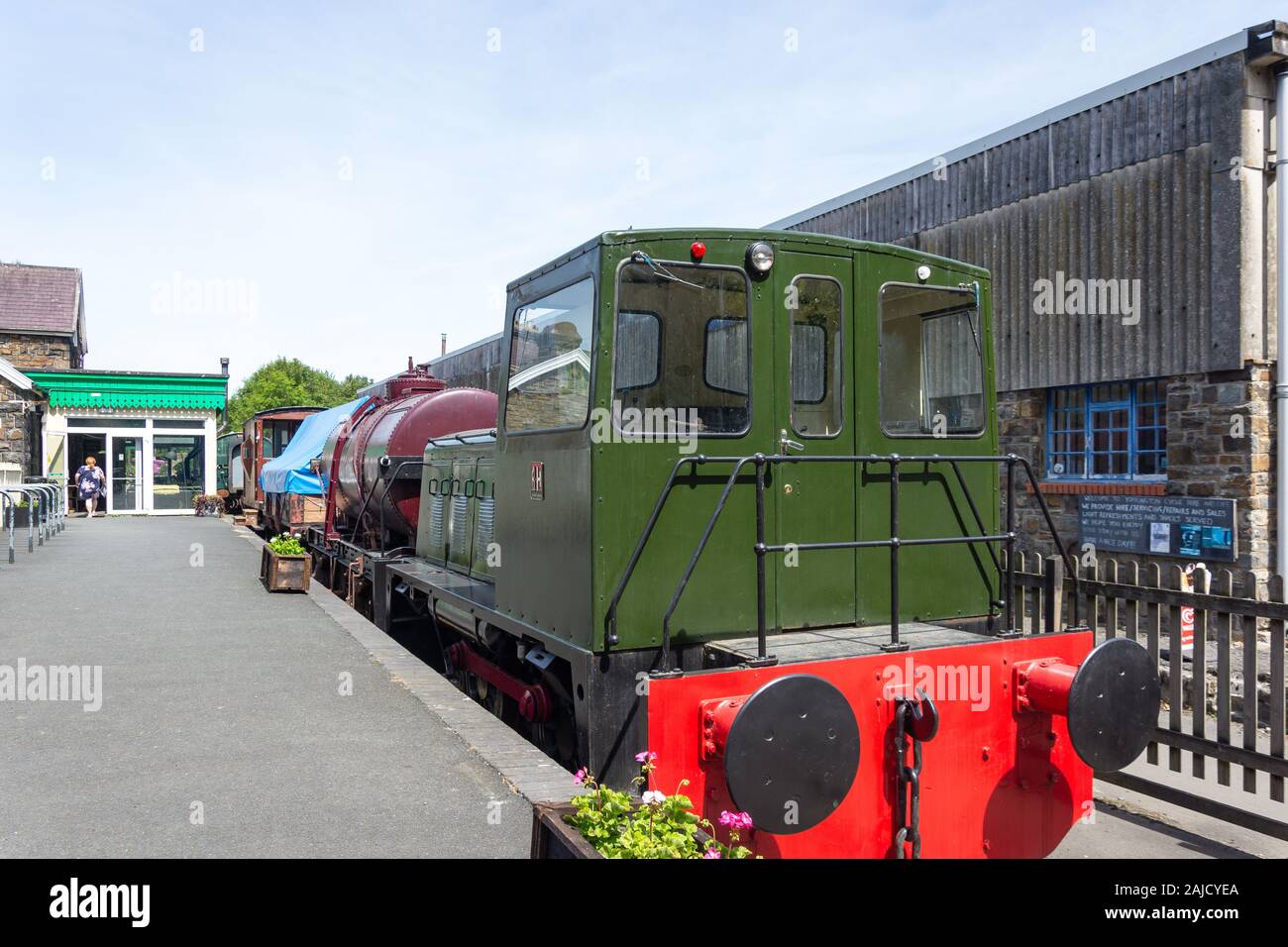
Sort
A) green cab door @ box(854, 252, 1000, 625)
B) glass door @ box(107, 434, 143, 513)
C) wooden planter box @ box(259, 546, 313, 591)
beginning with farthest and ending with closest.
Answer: glass door @ box(107, 434, 143, 513) < wooden planter box @ box(259, 546, 313, 591) < green cab door @ box(854, 252, 1000, 625)

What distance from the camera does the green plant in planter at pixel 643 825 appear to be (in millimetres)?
3260

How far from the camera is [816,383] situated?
5.16m

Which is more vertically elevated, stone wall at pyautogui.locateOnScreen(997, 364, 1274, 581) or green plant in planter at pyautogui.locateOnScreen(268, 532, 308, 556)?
stone wall at pyautogui.locateOnScreen(997, 364, 1274, 581)

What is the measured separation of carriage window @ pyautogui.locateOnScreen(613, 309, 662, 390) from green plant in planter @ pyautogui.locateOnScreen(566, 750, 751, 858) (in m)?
2.01

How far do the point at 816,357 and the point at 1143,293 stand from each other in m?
8.54

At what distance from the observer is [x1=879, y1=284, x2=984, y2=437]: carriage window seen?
5.40 m

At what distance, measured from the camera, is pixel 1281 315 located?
10422 mm

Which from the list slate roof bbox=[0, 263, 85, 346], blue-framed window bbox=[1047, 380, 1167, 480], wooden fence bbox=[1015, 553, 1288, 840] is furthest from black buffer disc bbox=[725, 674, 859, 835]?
slate roof bbox=[0, 263, 85, 346]

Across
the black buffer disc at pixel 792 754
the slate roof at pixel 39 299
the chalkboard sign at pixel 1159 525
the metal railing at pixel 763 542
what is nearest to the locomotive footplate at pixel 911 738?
the black buffer disc at pixel 792 754

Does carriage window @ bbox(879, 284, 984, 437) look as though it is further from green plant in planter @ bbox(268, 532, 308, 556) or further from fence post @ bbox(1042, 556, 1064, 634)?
green plant in planter @ bbox(268, 532, 308, 556)

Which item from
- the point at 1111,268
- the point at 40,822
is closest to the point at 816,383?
the point at 40,822

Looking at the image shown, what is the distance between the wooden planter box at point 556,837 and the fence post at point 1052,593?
4.71m
